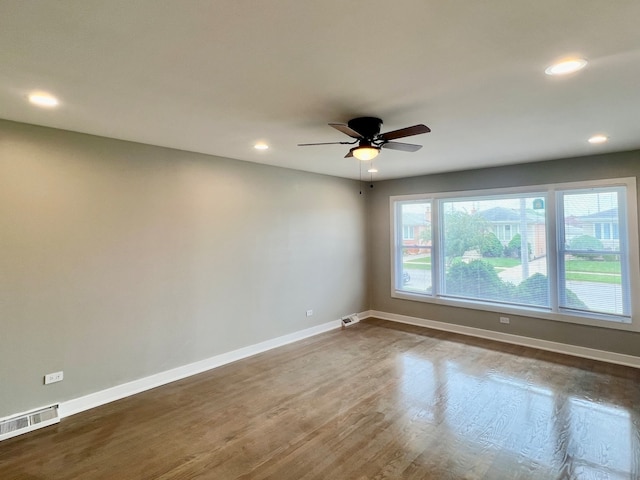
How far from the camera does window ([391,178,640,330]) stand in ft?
14.6

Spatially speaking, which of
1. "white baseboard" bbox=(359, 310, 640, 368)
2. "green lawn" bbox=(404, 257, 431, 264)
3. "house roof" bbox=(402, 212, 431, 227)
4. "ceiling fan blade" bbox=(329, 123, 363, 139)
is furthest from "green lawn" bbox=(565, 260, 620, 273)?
"ceiling fan blade" bbox=(329, 123, 363, 139)

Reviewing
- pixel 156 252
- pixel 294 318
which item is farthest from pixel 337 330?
pixel 156 252

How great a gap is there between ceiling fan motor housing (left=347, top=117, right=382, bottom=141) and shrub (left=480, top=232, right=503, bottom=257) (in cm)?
349

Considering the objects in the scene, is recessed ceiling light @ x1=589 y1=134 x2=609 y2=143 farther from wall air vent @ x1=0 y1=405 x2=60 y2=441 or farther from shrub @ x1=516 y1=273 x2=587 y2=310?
wall air vent @ x1=0 y1=405 x2=60 y2=441

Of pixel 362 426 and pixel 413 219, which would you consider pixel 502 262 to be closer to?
pixel 413 219

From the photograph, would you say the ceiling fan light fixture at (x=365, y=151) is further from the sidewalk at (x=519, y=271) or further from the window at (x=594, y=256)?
the sidewalk at (x=519, y=271)

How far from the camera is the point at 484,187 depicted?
5.52 metres

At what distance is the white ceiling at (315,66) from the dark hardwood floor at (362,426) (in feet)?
8.92

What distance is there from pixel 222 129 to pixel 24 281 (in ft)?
7.48

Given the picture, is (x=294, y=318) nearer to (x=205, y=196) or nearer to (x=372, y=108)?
(x=205, y=196)

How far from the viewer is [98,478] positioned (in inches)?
94.0

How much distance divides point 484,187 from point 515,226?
2.54ft

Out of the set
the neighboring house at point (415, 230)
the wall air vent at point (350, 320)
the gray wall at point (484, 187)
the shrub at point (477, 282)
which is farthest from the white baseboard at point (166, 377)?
the shrub at point (477, 282)

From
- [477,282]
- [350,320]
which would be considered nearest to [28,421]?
[350,320]
